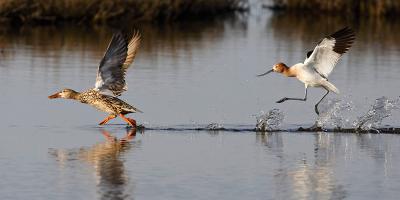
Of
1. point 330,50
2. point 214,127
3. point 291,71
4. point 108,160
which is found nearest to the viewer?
point 108,160

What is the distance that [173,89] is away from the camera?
16.8 meters

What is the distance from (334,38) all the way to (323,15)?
2089 cm

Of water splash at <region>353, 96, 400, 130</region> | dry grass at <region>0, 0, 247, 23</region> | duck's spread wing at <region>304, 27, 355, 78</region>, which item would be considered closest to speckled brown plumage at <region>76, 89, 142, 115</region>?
duck's spread wing at <region>304, 27, 355, 78</region>

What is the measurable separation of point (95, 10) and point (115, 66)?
15.6 meters

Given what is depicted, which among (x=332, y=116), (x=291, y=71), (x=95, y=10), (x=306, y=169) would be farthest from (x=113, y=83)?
(x=95, y=10)

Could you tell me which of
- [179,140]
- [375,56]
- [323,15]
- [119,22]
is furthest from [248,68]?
[323,15]

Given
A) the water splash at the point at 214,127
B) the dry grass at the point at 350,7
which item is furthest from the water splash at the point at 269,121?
the dry grass at the point at 350,7

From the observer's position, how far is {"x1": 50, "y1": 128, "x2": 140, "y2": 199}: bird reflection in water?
9907 millimetres

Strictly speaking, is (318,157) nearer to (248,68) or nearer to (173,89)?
(173,89)

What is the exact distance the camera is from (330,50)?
571 inches

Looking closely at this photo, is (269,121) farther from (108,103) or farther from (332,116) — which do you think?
(108,103)

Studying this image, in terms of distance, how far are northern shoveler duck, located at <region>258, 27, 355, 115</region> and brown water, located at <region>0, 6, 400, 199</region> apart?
1.02ft

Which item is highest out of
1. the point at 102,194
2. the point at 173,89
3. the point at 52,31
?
the point at 52,31

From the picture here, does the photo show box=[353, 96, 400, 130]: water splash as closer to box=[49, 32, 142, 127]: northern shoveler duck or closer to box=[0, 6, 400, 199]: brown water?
box=[0, 6, 400, 199]: brown water
